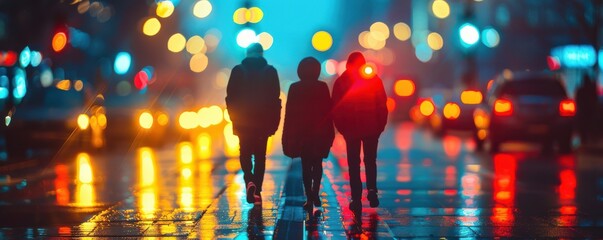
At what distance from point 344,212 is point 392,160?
33.6 feet

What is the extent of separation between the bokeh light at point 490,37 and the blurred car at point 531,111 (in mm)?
38084

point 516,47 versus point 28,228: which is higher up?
point 516,47

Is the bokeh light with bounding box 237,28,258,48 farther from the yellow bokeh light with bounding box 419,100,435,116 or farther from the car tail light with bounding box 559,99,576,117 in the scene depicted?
the car tail light with bounding box 559,99,576,117

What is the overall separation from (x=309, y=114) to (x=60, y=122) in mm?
21905

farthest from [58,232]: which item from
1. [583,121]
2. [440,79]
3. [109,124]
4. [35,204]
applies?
[440,79]

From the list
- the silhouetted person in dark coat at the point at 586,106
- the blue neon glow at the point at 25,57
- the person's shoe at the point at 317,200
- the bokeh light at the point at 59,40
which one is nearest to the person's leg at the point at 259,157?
the person's shoe at the point at 317,200

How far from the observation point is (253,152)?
12.7m

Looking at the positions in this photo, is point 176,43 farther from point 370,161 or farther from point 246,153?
point 370,161

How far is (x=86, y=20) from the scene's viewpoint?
46656 mm

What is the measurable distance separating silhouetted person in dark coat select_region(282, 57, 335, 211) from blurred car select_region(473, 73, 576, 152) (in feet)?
41.8

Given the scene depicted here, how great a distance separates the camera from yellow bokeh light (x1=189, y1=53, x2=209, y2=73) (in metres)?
86.6

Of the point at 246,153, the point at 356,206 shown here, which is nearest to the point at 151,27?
the point at 246,153

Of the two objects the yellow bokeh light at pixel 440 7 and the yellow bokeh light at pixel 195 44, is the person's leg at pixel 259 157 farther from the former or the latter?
the yellow bokeh light at pixel 195 44

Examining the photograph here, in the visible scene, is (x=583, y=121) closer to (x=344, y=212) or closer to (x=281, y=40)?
(x=344, y=212)
